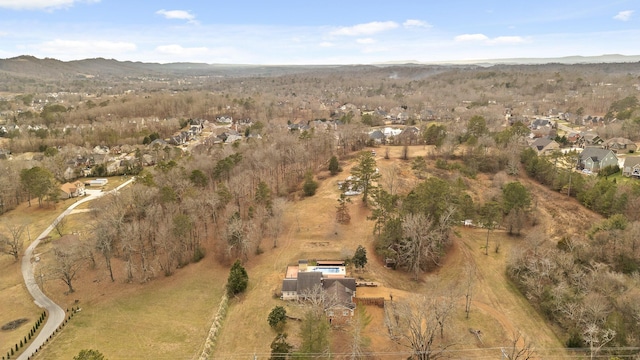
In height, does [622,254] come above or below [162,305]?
above

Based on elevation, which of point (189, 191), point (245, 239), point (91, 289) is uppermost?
point (189, 191)

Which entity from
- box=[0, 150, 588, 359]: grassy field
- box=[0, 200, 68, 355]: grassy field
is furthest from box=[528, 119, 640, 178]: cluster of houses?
box=[0, 200, 68, 355]: grassy field

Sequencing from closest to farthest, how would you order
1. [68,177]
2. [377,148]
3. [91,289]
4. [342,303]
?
[342,303] < [91,289] < [68,177] < [377,148]

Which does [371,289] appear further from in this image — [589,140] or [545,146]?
[589,140]

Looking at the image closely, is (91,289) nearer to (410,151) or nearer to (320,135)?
(320,135)

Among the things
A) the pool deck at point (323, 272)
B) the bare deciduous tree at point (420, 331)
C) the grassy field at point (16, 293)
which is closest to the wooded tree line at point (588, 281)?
the bare deciduous tree at point (420, 331)

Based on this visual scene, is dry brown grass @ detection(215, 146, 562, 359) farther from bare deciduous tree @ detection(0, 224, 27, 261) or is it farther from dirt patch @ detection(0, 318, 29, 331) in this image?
bare deciduous tree @ detection(0, 224, 27, 261)

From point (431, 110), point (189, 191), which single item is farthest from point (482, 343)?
point (431, 110)
